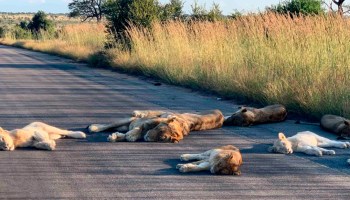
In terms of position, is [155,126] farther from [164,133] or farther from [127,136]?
[127,136]

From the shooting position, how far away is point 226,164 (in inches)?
286

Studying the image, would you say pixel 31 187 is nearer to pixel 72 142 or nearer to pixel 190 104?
pixel 72 142

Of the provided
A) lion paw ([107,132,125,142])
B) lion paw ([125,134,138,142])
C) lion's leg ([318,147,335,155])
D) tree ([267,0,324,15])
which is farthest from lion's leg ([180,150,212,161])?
tree ([267,0,324,15])

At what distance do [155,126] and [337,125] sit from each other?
255 cm

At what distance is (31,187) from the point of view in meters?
6.66

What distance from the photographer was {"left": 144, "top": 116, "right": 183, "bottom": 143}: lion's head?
29.3 ft

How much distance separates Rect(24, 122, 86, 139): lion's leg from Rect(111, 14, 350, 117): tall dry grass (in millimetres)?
4077

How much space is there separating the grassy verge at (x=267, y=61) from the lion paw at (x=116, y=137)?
366cm

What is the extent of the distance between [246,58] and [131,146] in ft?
24.3

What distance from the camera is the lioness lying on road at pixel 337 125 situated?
9.52 metres

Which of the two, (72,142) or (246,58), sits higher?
(246,58)

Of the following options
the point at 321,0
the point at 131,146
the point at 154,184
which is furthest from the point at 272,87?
the point at 321,0

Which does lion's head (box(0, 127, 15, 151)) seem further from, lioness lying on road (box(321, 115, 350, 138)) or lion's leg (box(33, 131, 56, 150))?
lioness lying on road (box(321, 115, 350, 138))

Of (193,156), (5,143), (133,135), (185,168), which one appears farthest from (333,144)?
(5,143)
